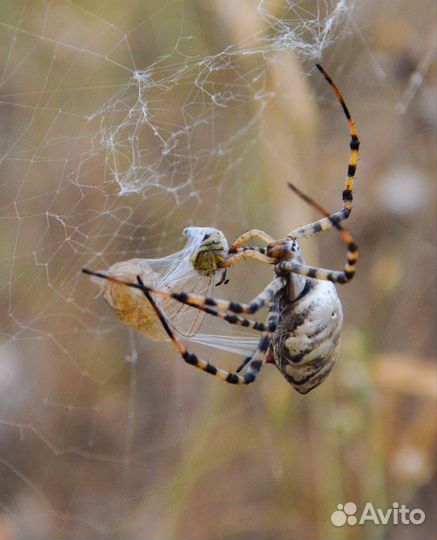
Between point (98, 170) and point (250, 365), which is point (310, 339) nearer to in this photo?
point (250, 365)

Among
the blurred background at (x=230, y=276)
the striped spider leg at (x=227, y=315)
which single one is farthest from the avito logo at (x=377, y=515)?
the striped spider leg at (x=227, y=315)

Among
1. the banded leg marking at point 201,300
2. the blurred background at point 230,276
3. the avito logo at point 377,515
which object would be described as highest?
the banded leg marking at point 201,300

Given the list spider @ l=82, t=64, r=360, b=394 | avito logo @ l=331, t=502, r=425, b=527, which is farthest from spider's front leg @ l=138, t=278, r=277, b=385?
avito logo @ l=331, t=502, r=425, b=527

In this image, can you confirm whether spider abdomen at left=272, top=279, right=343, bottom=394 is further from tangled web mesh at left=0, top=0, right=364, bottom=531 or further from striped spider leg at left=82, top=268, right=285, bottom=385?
tangled web mesh at left=0, top=0, right=364, bottom=531

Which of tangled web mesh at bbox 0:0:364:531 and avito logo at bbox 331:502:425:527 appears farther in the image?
avito logo at bbox 331:502:425:527

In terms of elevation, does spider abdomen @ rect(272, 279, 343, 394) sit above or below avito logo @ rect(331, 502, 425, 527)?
above

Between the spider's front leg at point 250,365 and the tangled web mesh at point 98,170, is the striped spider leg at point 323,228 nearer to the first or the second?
the spider's front leg at point 250,365
